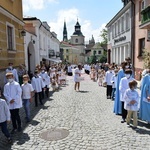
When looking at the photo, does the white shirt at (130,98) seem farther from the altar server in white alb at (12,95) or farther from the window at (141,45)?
the window at (141,45)

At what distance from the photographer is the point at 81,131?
6.09m

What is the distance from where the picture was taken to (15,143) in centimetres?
536

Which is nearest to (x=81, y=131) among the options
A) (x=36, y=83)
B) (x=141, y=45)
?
(x=36, y=83)

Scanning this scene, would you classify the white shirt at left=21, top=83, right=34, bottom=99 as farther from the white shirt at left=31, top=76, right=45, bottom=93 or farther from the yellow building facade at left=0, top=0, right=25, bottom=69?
the yellow building facade at left=0, top=0, right=25, bottom=69

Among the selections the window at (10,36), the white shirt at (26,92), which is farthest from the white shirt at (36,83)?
the window at (10,36)

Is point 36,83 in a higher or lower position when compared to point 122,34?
lower

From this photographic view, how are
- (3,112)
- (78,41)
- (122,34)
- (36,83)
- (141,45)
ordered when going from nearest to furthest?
(3,112)
(36,83)
(141,45)
(122,34)
(78,41)

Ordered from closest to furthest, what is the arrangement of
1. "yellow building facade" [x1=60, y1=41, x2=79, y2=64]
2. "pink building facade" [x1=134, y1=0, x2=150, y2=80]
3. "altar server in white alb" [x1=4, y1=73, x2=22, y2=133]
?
1. "altar server in white alb" [x1=4, y1=73, x2=22, y2=133]
2. "pink building facade" [x1=134, y1=0, x2=150, y2=80]
3. "yellow building facade" [x1=60, y1=41, x2=79, y2=64]

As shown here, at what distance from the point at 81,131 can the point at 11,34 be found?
34.8 feet

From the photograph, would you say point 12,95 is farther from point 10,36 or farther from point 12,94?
point 10,36

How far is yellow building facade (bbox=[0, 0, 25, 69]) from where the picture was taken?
12.5m

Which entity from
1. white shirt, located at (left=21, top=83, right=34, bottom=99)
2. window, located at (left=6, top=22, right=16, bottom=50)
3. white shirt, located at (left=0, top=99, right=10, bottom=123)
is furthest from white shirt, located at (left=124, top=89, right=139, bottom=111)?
window, located at (left=6, top=22, right=16, bottom=50)

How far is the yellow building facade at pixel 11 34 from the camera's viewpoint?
493 inches

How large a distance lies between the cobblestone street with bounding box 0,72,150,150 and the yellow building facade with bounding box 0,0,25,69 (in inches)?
208
